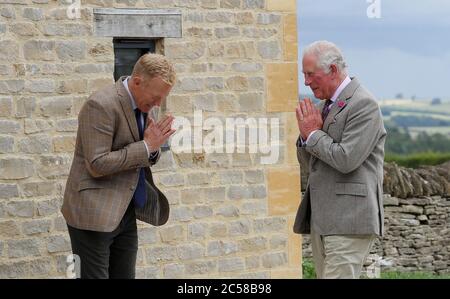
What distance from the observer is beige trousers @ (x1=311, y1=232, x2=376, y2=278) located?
6.00 meters

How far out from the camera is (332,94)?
6.16 metres

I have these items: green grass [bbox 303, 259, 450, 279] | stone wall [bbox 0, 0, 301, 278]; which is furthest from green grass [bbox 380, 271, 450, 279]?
stone wall [bbox 0, 0, 301, 278]

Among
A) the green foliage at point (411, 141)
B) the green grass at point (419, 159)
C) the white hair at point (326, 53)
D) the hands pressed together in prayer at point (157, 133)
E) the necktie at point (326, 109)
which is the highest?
the white hair at point (326, 53)

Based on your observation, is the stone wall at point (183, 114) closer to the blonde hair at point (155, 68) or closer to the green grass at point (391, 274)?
the blonde hair at point (155, 68)

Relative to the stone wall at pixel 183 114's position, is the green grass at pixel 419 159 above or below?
below

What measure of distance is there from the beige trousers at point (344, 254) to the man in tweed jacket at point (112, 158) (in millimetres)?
1157

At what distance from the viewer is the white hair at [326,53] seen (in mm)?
6016

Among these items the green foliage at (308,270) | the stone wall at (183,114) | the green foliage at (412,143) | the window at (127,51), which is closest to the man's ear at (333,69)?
the stone wall at (183,114)

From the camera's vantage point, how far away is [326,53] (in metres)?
6.02

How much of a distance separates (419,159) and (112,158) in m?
13.6

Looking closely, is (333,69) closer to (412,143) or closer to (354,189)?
(354,189)

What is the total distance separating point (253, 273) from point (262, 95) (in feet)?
5.25

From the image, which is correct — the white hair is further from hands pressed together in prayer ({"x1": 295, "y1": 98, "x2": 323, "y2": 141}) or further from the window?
the window

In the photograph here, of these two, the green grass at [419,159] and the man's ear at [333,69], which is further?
the green grass at [419,159]
